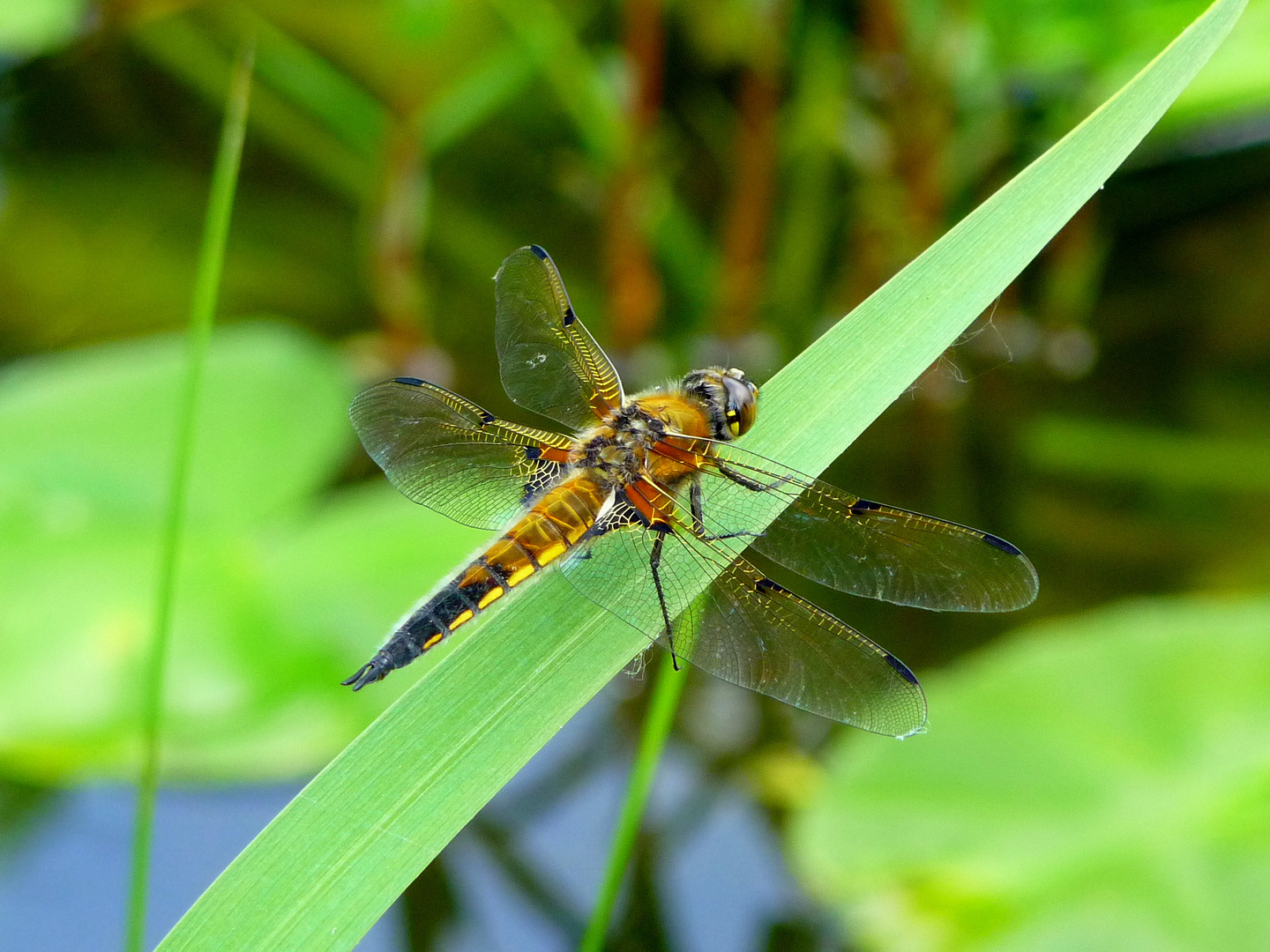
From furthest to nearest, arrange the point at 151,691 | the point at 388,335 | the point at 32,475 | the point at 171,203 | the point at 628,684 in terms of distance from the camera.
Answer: the point at 171,203 → the point at 388,335 → the point at 628,684 → the point at 32,475 → the point at 151,691

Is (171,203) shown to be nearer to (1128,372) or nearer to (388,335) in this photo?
(388,335)

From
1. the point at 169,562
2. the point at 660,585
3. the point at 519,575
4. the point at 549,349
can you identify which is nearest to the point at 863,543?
the point at 660,585

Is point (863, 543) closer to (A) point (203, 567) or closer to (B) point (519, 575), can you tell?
(B) point (519, 575)

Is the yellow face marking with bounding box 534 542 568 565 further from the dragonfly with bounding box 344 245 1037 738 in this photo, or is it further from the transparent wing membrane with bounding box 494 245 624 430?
the transparent wing membrane with bounding box 494 245 624 430

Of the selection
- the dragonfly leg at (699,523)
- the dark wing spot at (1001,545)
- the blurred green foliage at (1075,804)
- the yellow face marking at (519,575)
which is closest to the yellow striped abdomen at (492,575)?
the yellow face marking at (519,575)

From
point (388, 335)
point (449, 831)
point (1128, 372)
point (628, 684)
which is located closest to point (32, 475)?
point (388, 335)

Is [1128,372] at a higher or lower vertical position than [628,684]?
higher

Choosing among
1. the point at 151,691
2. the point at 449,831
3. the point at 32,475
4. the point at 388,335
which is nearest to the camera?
the point at 449,831
